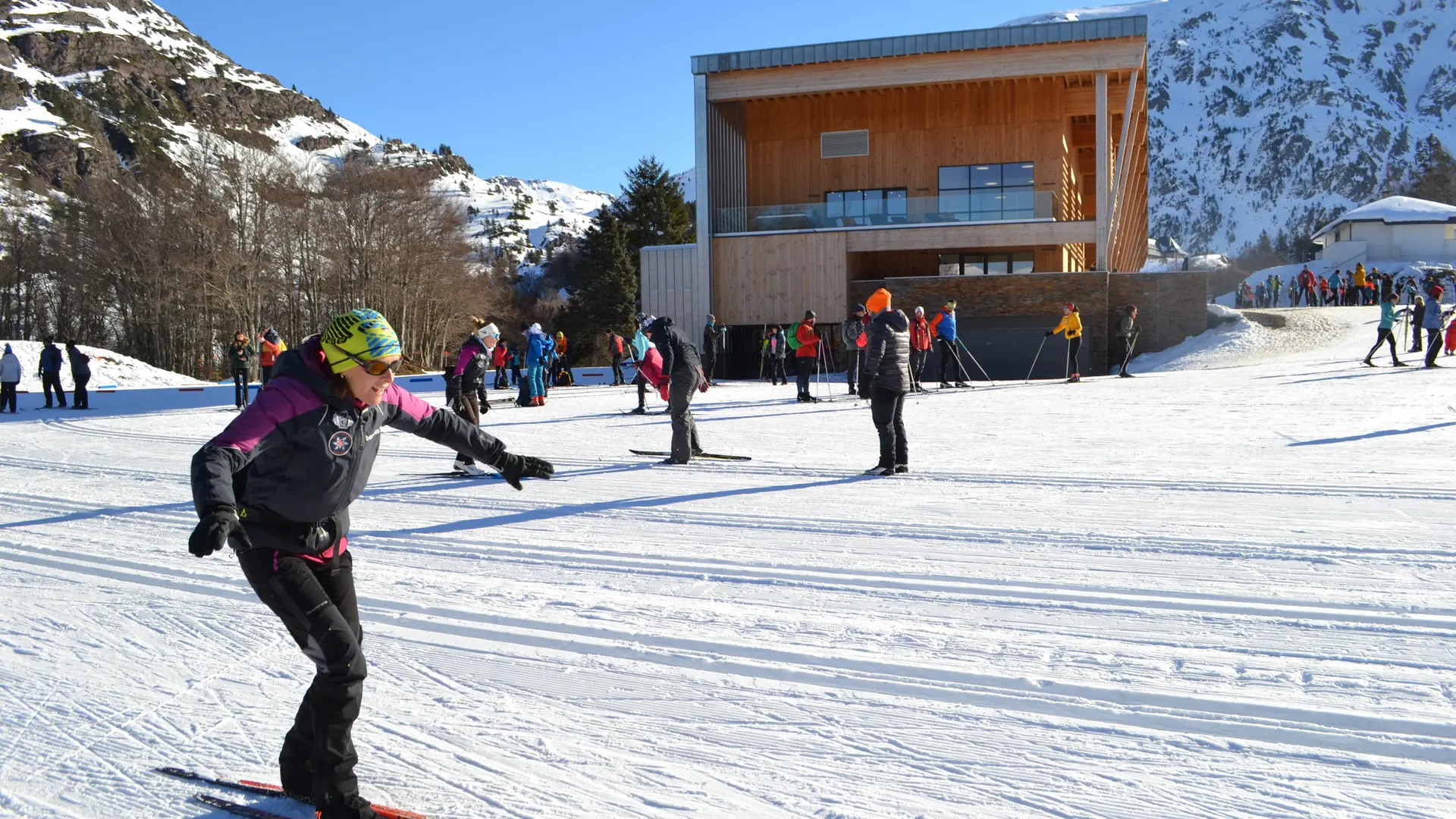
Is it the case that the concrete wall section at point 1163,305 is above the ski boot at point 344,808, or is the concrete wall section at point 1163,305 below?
above

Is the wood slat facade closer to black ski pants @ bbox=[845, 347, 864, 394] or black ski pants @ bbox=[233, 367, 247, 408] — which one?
black ski pants @ bbox=[845, 347, 864, 394]

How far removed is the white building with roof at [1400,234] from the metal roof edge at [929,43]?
93.3 ft

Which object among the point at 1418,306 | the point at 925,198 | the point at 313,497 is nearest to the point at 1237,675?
the point at 313,497

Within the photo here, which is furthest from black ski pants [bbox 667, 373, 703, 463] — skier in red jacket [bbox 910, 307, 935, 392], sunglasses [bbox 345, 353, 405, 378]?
skier in red jacket [bbox 910, 307, 935, 392]

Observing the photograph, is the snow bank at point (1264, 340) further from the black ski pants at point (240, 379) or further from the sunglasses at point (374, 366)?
the sunglasses at point (374, 366)

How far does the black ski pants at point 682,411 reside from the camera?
401 inches

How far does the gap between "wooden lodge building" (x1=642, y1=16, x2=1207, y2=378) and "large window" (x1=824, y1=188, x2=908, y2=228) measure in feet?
0.16

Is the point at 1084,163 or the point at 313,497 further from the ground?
the point at 1084,163

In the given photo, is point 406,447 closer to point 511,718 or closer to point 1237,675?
point 511,718

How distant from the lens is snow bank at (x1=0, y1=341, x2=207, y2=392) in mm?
27172

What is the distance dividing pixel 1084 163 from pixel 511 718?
147 feet

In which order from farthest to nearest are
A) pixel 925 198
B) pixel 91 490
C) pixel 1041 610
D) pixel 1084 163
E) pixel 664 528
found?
pixel 1084 163
pixel 925 198
pixel 91 490
pixel 664 528
pixel 1041 610

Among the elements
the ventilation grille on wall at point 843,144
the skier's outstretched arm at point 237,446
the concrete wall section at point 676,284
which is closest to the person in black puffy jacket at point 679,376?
the skier's outstretched arm at point 237,446

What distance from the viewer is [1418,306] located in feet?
68.1
